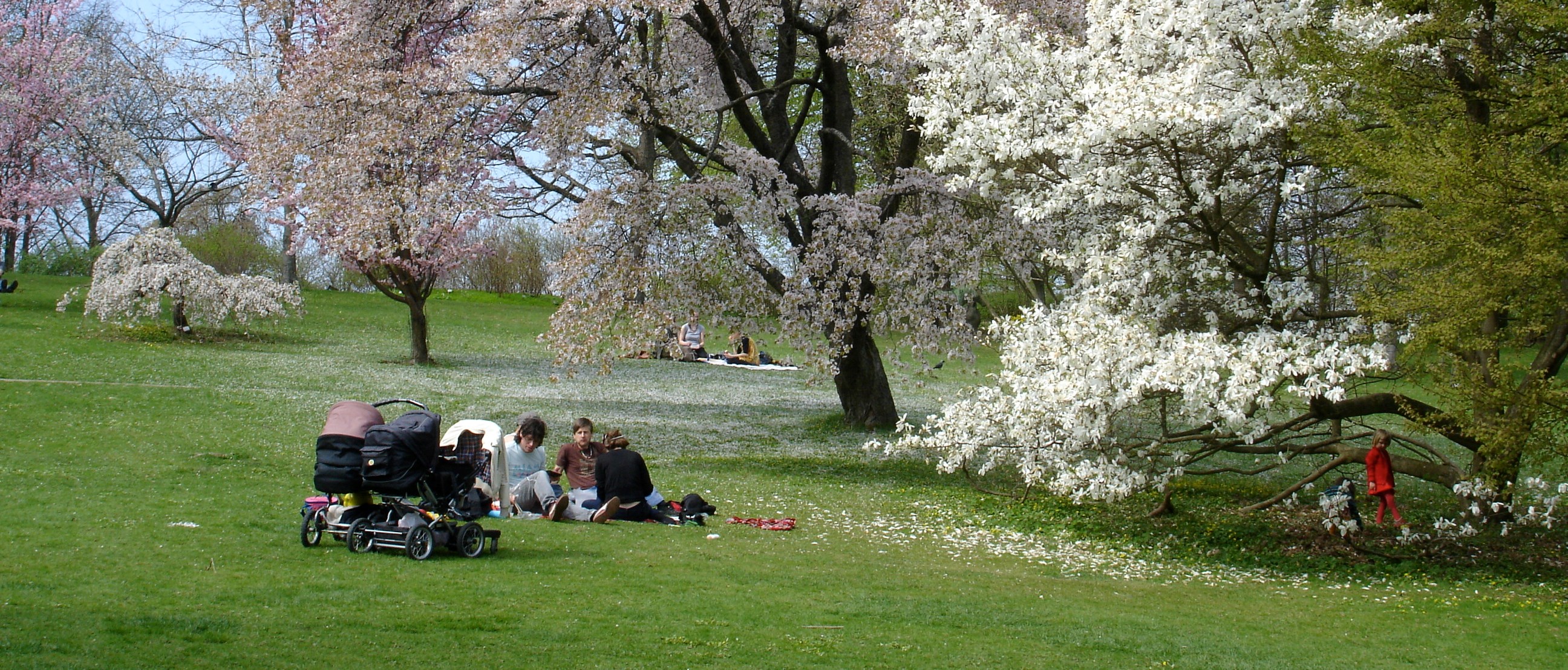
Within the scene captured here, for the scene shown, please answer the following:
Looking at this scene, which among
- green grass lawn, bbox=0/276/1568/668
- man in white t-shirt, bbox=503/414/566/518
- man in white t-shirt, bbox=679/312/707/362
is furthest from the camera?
man in white t-shirt, bbox=679/312/707/362

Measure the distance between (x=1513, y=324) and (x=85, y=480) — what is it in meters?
13.0

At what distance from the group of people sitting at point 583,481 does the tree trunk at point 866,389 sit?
28.4ft

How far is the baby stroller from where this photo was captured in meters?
8.06

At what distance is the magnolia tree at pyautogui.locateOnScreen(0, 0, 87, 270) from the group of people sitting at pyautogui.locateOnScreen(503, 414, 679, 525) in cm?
2234

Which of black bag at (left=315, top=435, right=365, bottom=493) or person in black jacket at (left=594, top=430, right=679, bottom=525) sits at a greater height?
black bag at (left=315, top=435, right=365, bottom=493)

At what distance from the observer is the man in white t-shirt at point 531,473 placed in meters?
10.6

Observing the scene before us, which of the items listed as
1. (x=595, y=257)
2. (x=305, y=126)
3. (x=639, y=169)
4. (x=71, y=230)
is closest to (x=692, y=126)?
(x=639, y=169)

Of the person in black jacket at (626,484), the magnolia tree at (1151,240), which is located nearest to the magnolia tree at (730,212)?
the magnolia tree at (1151,240)

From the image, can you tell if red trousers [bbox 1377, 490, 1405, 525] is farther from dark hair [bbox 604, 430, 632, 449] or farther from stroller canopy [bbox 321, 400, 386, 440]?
stroller canopy [bbox 321, 400, 386, 440]

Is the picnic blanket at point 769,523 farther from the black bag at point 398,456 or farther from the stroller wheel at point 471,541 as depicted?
the black bag at point 398,456

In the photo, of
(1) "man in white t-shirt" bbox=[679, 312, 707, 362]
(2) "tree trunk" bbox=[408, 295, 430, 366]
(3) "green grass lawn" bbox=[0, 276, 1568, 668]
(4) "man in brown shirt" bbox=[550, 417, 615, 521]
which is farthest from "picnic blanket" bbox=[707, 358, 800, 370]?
(4) "man in brown shirt" bbox=[550, 417, 615, 521]

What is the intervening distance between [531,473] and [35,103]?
25.0 m

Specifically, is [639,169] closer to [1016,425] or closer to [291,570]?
[1016,425]

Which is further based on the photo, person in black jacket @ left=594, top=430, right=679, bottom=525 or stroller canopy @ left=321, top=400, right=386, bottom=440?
person in black jacket @ left=594, top=430, right=679, bottom=525
